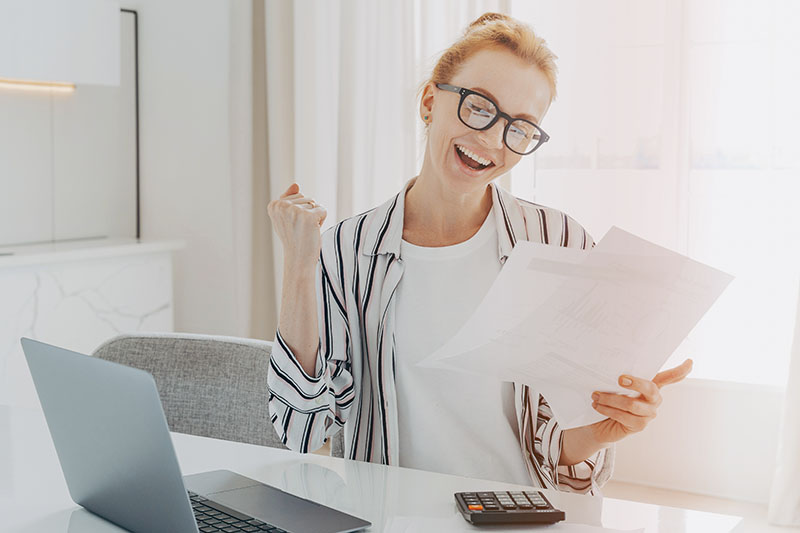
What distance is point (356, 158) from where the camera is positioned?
10.9 feet

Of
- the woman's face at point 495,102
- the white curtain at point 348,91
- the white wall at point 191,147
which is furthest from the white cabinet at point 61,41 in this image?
the woman's face at point 495,102

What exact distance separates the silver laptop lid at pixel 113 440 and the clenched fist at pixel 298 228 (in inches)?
15.9

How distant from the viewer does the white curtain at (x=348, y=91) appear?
3209 millimetres

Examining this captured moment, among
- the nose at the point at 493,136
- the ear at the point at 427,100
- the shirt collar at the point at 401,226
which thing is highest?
the ear at the point at 427,100

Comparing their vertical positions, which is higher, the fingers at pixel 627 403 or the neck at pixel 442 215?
the neck at pixel 442 215

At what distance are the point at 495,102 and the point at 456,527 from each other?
0.71 metres

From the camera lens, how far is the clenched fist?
1261 mm

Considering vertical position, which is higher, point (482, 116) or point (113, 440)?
point (482, 116)

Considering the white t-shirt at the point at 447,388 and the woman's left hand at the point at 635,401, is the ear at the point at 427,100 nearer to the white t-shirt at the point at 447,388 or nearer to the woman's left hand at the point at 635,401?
the white t-shirt at the point at 447,388

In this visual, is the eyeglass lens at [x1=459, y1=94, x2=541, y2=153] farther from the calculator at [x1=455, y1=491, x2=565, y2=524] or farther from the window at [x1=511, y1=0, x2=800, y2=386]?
the window at [x1=511, y1=0, x2=800, y2=386]

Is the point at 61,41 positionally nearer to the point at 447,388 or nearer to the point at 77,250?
the point at 77,250

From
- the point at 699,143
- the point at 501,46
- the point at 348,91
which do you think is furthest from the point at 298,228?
the point at 348,91

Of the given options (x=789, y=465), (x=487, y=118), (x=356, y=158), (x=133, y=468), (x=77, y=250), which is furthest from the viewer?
(x=356, y=158)

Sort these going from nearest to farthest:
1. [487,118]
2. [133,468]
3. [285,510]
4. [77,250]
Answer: [133,468]
[285,510]
[487,118]
[77,250]
